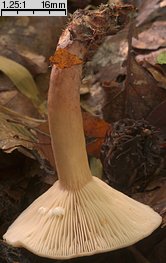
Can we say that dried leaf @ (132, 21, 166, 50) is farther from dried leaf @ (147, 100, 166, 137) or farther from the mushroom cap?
the mushroom cap

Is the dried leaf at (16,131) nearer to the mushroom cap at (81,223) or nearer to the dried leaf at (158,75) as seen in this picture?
the mushroom cap at (81,223)

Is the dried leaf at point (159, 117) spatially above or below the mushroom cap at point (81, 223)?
above

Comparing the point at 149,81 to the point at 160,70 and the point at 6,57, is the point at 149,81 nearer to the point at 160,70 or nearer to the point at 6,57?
the point at 160,70

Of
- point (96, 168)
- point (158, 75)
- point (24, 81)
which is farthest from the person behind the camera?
point (24, 81)

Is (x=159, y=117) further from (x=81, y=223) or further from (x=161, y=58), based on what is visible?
(x=81, y=223)

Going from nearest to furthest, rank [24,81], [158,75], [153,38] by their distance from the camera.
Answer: [158,75]
[24,81]
[153,38]

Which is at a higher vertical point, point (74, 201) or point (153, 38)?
point (153, 38)

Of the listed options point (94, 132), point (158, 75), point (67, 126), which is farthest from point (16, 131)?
point (158, 75)

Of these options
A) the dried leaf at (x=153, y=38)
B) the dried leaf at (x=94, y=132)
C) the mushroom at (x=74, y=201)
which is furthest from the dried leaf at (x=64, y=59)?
the dried leaf at (x=153, y=38)
